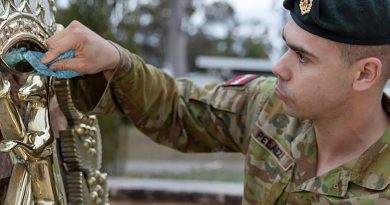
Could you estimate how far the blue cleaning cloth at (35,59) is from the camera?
40.1 inches

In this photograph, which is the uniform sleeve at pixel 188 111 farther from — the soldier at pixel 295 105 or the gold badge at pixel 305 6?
the gold badge at pixel 305 6

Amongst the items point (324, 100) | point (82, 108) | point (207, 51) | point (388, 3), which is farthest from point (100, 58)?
point (207, 51)

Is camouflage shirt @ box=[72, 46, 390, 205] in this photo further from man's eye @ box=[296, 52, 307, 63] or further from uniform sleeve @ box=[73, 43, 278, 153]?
man's eye @ box=[296, 52, 307, 63]

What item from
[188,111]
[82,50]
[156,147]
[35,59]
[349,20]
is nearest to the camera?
[35,59]

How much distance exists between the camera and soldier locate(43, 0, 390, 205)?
4.34 feet

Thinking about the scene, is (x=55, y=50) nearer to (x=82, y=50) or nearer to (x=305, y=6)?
(x=82, y=50)

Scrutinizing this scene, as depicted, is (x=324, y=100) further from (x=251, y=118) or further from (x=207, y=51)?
(x=207, y=51)

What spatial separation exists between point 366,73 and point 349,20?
0.43ft

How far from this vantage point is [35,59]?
41.8 inches

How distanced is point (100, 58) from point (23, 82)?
0.18 m

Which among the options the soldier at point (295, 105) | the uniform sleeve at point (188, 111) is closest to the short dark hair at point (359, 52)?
the soldier at point (295, 105)

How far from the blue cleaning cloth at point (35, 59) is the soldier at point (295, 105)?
0.6 inches

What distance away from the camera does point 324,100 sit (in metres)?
1.37

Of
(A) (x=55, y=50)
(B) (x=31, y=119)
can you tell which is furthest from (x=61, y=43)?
(B) (x=31, y=119)
